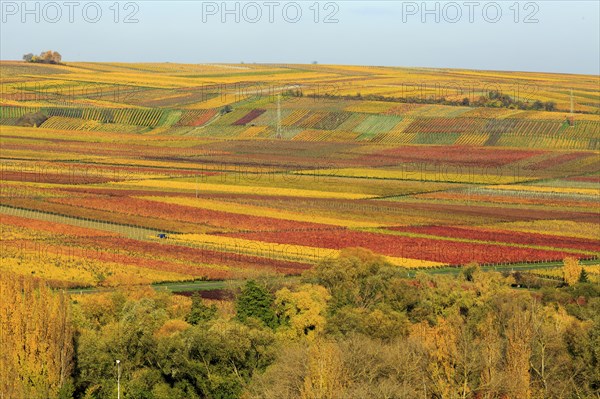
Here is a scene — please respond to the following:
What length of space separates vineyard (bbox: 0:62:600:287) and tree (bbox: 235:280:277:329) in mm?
4349

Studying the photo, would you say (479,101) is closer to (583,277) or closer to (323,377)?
(583,277)

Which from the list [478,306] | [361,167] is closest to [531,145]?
[361,167]

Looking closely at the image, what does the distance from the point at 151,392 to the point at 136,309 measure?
6348mm

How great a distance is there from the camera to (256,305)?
60.2 metres

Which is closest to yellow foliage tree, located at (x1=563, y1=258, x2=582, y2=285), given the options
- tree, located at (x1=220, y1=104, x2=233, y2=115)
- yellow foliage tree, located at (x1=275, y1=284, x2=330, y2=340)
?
yellow foliage tree, located at (x1=275, y1=284, x2=330, y2=340)

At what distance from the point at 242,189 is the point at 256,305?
4482cm

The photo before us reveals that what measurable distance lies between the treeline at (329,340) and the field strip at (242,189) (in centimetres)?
3464

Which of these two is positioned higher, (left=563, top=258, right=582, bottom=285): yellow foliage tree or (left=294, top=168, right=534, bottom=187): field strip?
(left=294, top=168, right=534, bottom=187): field strip

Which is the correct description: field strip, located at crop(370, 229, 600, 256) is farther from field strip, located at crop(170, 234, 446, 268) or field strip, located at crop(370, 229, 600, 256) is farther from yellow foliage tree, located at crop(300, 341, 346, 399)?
yellow foliage tree, located at crop(300, 341, 346, 399)

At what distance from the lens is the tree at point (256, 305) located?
5969 cm

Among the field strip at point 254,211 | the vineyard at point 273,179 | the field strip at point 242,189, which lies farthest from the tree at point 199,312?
the field strip at point 242,189

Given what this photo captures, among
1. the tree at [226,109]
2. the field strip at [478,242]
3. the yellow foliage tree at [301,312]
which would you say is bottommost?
the yellow foliage tree at [301,312]

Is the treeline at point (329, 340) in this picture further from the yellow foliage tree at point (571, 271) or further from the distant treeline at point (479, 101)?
the distant treeline at point (479, 101)

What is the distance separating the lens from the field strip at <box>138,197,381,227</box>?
288 ft
